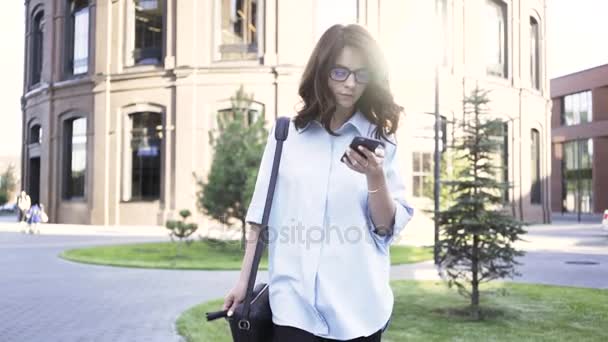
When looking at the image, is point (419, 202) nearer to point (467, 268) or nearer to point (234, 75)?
point (234, 75)

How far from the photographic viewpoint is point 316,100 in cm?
A: 216

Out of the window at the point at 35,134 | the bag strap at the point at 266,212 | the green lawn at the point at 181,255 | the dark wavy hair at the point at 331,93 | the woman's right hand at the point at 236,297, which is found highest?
the window at the point at 35,134

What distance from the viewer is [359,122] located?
2189 mm

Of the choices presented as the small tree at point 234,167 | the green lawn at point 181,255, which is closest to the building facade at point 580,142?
the green lawn at point 181,255

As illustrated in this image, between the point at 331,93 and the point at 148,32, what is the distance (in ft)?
97.8

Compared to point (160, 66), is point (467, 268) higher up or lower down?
lower down

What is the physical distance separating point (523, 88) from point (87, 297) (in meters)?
29.3

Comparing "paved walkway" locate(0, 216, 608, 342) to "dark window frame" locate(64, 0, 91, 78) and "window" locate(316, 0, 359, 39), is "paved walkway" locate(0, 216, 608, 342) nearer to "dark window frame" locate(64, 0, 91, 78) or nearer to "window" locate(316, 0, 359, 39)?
"window" locate(316, 0, 359, 39)

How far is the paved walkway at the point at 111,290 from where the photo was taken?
6980mm

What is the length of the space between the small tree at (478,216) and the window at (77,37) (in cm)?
2823

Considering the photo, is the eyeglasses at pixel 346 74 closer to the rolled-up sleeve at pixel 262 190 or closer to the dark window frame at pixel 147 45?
the rolled-up sleeve at pixel 262 190

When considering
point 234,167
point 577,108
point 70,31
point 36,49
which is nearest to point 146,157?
point 70,31

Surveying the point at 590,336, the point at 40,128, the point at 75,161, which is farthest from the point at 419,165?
the point at 40,128

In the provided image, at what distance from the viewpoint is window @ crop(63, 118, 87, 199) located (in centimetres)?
3067
